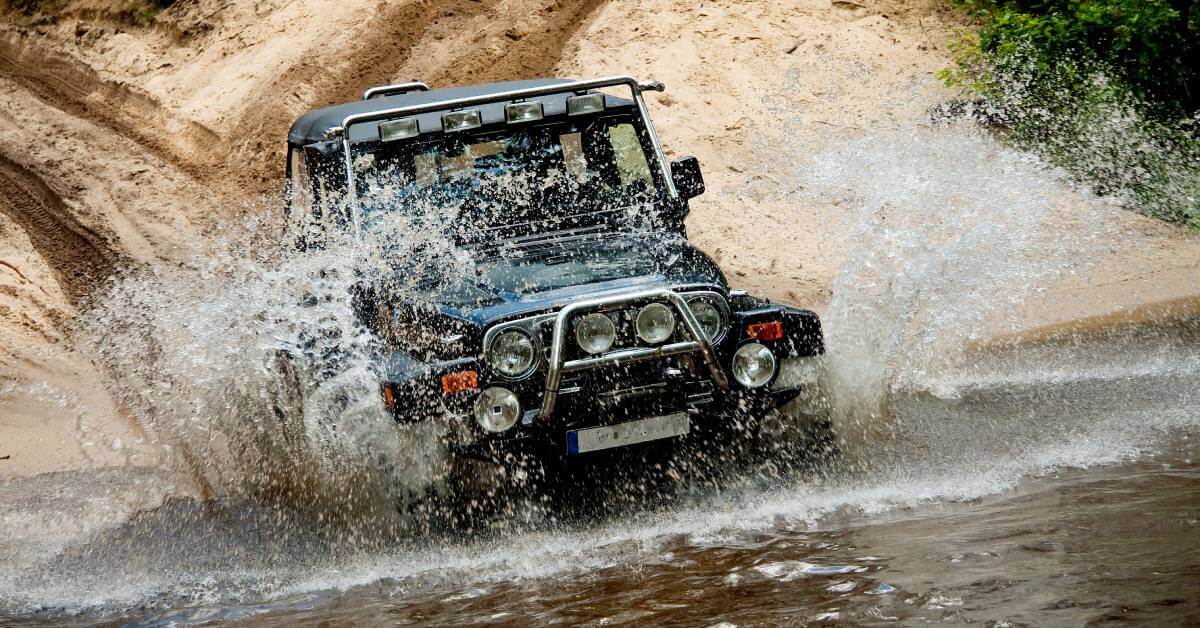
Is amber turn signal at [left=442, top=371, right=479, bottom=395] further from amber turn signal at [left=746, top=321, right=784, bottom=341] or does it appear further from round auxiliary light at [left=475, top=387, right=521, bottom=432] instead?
amber turn signal at [left=746, top=321, right=784, bottom=341]

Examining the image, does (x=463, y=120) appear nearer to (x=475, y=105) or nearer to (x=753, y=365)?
(x=475, y=105)

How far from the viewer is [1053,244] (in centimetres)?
934

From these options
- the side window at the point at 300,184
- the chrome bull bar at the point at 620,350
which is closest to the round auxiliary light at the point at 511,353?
the chrome bull bar at the point at 620,350

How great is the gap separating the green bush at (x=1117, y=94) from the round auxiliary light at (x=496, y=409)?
7646 millimetres

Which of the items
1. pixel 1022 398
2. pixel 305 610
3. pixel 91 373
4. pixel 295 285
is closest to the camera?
pixel 305 610

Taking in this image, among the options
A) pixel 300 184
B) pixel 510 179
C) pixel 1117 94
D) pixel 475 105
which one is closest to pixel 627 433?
pixel 510 179

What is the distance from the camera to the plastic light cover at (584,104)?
17.9 ft

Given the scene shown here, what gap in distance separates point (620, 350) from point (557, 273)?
0.65 meters

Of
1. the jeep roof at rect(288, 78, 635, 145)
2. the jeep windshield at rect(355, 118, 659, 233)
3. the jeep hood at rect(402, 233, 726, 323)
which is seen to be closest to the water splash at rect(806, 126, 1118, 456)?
the jeep hood at rect(402, 233, 726, 323)

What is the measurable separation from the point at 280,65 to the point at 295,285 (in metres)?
8.47

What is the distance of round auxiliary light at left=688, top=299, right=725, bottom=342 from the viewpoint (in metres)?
4.59

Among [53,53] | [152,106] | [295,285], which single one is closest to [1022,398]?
[295,285]

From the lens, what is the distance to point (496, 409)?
428 centimetres

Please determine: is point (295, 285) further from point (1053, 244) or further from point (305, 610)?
point (1053, 244)
